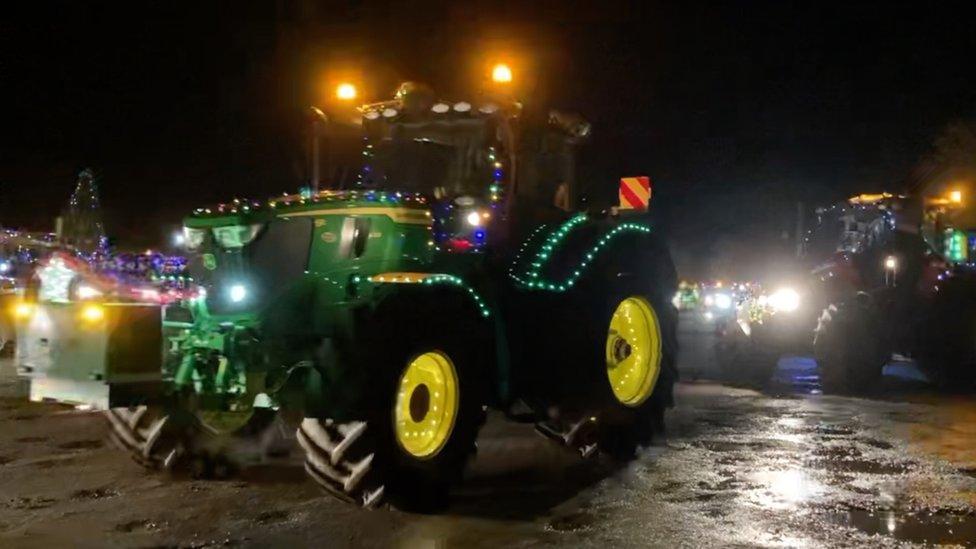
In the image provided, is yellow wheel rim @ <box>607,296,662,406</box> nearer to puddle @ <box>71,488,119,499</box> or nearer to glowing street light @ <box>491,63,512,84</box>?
glowing street light @ <box>491,63,512,84</box>

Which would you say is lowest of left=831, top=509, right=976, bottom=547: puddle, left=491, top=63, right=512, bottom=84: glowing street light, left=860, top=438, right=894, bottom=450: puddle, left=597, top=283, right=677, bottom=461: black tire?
left=831, top=509, right=976, bottom=547: puddle

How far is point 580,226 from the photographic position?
29.9 ft

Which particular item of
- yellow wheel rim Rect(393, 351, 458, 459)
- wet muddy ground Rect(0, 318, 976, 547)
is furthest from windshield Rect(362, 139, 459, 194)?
wet muddy ground Rect(0, 318, 976, 547)

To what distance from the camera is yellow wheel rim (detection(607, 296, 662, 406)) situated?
9805 mm

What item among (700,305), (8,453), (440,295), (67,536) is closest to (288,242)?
(440,295)

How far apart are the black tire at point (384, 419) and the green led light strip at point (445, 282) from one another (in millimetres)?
58

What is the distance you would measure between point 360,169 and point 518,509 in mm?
3534

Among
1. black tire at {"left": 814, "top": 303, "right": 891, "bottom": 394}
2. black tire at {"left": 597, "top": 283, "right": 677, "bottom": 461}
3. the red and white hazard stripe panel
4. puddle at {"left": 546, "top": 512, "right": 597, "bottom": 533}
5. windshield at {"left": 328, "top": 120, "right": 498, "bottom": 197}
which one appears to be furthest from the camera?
black tire at {"left": 814, "top": 303, "right": 891, "bottom": 394}

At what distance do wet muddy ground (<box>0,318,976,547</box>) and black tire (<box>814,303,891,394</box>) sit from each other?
10.4 ft

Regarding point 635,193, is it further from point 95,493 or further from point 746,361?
point 95,493

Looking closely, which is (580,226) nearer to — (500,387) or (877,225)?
(500,387)

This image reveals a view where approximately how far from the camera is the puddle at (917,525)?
6574 millimetres

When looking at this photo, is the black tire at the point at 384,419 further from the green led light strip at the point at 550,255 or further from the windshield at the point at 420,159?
the windshield at the point at 420,159

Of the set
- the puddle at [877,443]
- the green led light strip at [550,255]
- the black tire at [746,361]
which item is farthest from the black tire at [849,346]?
the green led light strip at [550,255]
